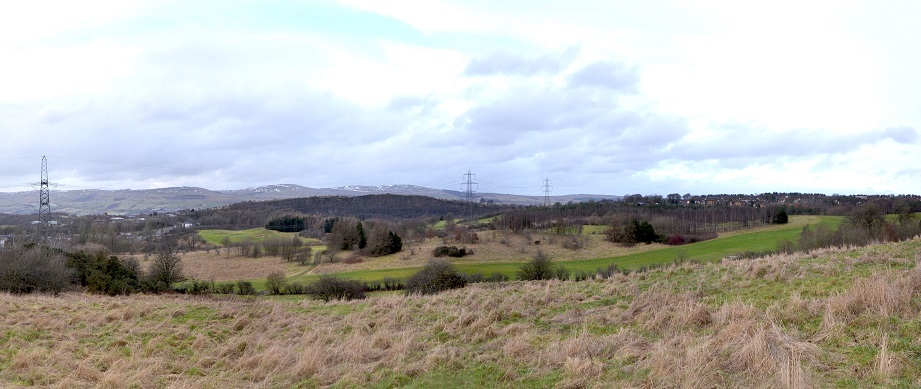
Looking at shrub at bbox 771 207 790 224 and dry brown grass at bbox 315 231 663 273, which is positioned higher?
shrub at bbox 771 207 790 224

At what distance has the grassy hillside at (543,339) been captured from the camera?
5.91 metres

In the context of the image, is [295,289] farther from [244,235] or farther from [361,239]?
[244,235]

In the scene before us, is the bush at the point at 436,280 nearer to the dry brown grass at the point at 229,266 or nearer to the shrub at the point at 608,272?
the shrub at the point at 608,272

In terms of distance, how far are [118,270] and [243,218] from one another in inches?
3311

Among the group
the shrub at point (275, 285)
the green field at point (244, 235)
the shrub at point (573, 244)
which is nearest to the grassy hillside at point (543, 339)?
the shrub at point (275, 285)

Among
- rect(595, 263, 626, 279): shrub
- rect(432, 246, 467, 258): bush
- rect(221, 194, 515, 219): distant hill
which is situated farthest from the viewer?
rect(221, 194, 515, 219): distant hill

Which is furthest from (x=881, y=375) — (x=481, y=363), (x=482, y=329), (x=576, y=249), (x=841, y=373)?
(x=576, y=249)

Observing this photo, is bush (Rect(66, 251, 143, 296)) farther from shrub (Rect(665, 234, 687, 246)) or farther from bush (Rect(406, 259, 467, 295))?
shrub (Rect(665, 234, 687, 246))

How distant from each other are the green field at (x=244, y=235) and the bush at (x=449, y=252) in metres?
27.3

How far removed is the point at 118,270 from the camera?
3350 cm

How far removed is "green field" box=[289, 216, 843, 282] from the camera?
51.3 m

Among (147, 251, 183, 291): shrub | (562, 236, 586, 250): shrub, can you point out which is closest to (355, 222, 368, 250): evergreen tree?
(562, 236, 586, 250): shrub

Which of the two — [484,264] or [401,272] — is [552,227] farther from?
[401,272]

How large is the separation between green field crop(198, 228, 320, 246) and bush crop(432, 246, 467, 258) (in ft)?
89.4
